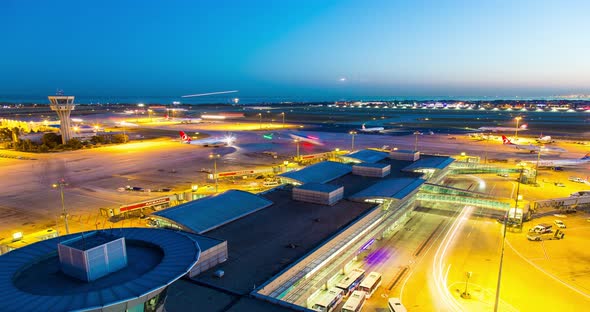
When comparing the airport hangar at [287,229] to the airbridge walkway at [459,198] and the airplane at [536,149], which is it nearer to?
the airbridge walkway at [459,198]

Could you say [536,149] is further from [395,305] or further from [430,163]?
[395,305]

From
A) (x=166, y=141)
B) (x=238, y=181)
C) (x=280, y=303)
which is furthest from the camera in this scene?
(x=166, y=141)

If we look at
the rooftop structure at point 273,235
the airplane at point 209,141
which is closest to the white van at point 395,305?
the rooftop structure at point 273,235

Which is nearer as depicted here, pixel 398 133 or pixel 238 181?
pixel 238 181

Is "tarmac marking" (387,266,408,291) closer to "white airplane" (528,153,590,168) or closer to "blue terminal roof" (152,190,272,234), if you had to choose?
"blue terminal roof" (152,190,272,234)

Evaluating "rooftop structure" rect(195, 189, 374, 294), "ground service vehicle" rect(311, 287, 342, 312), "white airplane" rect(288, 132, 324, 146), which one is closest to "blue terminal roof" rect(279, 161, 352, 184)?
"rooftop structure" rect(195, 189, 374, 294)

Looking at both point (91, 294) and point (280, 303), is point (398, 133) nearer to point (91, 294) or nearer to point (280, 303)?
point (280, 303)

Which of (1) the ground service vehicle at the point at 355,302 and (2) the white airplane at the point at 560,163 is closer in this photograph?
(1) the ground service vehicle at the point at 355,302

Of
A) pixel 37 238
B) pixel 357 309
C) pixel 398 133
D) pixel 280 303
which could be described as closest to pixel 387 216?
pixel 357 309
